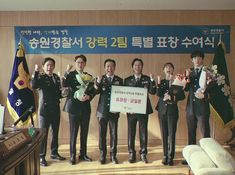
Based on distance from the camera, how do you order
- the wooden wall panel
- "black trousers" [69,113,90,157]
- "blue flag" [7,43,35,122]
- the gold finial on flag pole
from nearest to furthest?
1. "black trousers" [69,113,90,157]
2. "blue flag" [7,43,35,122]
3. the gold finial on flag pole
4. the wooden wall panel

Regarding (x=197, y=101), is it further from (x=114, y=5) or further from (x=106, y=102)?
(x=114, y=5)

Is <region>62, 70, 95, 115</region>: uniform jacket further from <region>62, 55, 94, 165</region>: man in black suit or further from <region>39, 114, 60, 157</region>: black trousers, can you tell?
<region>39, 114, 60, 157</region>: black trousers

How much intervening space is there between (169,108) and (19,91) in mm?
2487

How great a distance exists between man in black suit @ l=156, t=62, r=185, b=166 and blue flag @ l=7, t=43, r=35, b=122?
2.16 m

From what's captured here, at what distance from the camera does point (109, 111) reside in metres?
4.49

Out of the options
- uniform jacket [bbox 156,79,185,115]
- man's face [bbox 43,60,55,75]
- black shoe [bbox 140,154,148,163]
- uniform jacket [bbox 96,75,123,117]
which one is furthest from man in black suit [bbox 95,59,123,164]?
man's face [bbox 43,60,55,75]

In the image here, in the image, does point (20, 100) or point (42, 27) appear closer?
Result: point (20, 100)

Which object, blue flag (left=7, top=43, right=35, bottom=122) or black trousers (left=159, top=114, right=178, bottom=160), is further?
blue flag (left=7, top=43, right=35, bottom=122)

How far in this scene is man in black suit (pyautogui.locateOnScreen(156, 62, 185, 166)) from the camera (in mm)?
4457

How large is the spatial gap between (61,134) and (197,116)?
2538 mm

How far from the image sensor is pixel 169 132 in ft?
14.8

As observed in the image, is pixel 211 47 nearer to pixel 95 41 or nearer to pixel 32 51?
pixel 95 41

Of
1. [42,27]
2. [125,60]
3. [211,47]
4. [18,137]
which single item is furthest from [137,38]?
[18,137]

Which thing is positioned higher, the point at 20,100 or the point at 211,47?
the point at 211,47
